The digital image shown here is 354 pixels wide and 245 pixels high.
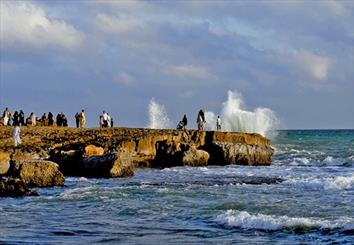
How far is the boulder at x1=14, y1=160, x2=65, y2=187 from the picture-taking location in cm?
2538

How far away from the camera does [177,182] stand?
2850cm

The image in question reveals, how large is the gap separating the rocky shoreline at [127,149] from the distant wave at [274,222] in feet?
42.9

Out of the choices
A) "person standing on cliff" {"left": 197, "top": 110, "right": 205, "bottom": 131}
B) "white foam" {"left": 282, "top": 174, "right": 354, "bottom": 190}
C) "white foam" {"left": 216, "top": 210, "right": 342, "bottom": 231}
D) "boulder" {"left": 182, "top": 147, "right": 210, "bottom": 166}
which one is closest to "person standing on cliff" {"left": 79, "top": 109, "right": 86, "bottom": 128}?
"person standing on cliff" {"left": 197, "top": 110, "right": 205, "bottom": 131}

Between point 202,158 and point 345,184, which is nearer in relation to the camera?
point 345,184

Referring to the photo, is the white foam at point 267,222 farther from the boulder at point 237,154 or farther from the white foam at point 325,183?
the boulder at point 237,154

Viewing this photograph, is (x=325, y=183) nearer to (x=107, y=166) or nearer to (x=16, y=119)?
(x=107, y=166)

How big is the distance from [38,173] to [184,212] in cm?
837

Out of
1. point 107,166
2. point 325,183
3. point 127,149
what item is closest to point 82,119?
point 127,149

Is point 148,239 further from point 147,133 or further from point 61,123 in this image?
point 61,123

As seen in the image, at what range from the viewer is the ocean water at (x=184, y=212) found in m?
15.1

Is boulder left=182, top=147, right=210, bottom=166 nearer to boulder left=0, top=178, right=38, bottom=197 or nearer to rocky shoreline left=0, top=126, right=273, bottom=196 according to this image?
rocky shoreline left=0, top=126, right=273, bottom=196

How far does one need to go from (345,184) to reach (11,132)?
72.4ft

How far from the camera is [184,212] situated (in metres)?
19.2

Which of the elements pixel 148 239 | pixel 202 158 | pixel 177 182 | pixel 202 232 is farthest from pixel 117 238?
pixel 202 158
